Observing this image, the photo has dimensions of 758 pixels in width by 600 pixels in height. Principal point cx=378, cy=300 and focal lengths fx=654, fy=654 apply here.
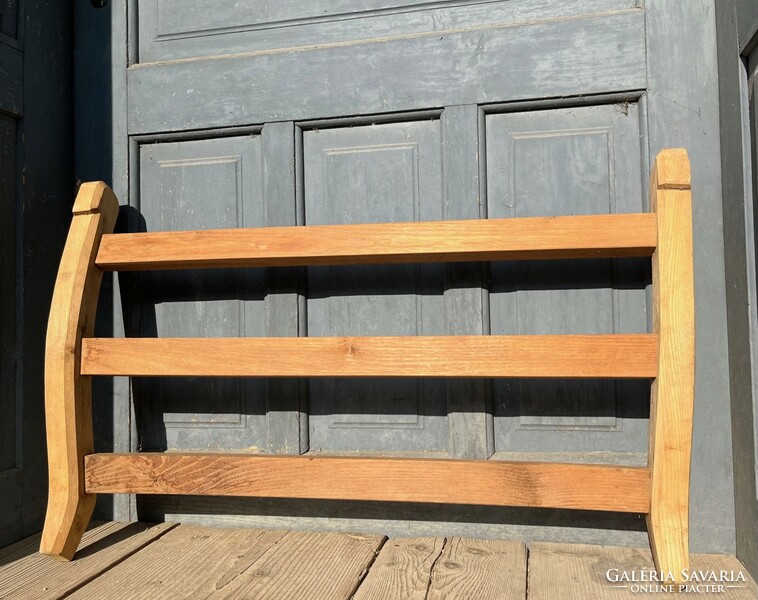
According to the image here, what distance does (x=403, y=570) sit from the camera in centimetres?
106

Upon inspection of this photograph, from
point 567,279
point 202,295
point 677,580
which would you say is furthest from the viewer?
point 202,295

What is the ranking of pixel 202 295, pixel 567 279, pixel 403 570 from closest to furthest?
pixel 403 570 < pixel 567 279 < pixel 202 295

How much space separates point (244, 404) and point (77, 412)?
310mm

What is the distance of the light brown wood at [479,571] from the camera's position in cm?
96

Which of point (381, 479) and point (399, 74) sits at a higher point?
point (399, 74)

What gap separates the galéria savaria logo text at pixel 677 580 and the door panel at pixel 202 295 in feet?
2.29

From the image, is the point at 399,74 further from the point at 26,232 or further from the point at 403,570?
the point at 403,570

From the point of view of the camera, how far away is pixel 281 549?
1165mm

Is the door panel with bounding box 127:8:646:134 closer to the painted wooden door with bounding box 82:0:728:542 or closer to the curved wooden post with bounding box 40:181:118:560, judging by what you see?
the painted wooden door with bounding box 82:0:728:542

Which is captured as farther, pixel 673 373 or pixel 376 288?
pixel 376 288

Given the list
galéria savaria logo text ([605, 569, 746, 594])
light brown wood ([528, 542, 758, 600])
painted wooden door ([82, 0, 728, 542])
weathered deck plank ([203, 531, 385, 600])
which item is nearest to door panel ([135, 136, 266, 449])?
painted wooden door ([82, 0, 728, 542])

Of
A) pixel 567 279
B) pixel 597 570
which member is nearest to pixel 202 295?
pixel 567 279

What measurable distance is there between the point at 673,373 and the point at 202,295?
0.90 metres

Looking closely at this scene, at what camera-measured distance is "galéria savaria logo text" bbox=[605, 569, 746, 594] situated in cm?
97
